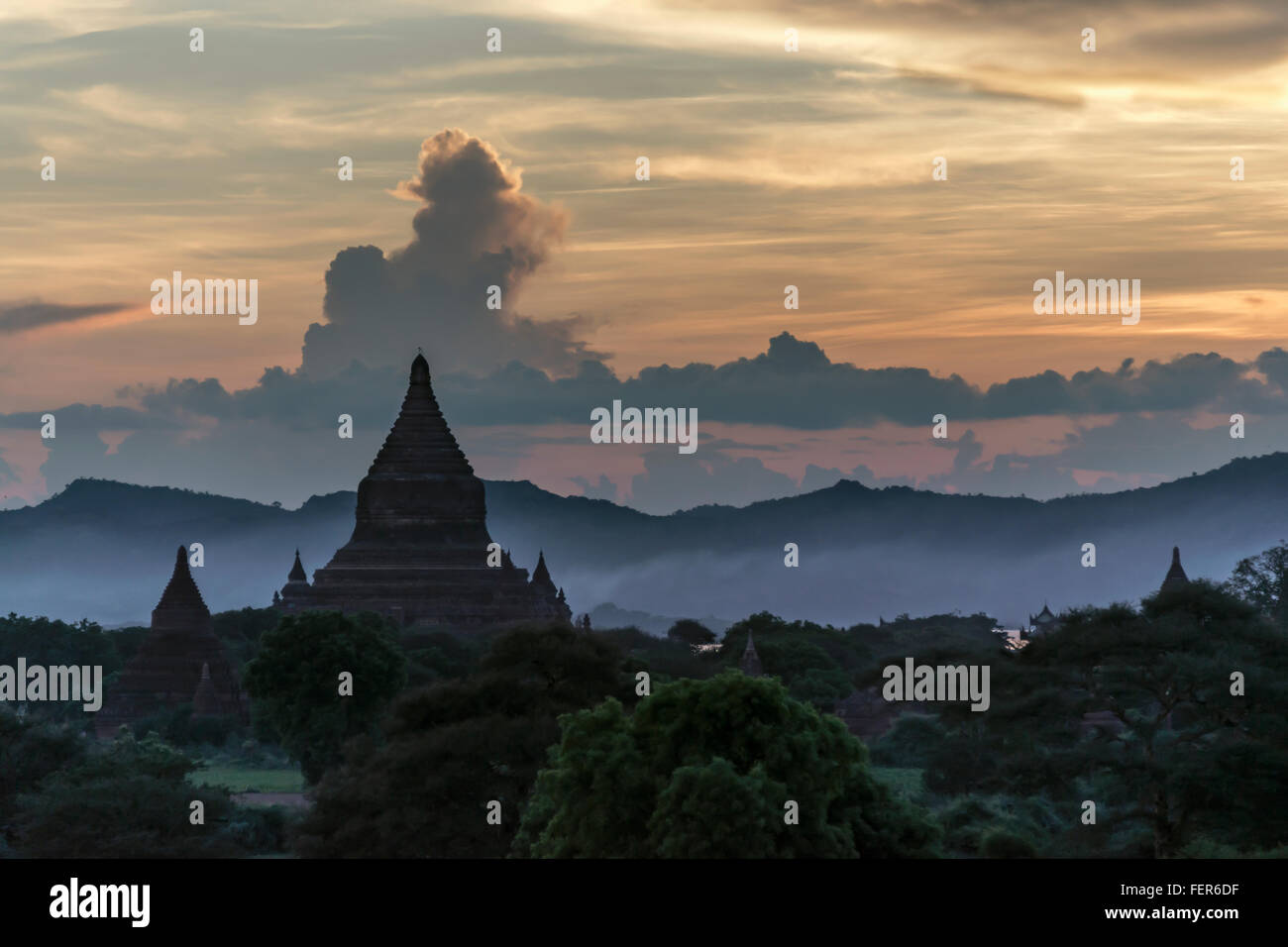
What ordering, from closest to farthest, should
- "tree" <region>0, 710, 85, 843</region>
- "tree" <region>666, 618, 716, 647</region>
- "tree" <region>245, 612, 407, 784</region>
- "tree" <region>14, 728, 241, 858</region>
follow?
"tree" <region>14, 728, 241, 858</region> → "tree" <region>0, 710, 85, 843</region> → "tree" <region>245, 612, 407, 784</region> → "tree" <region>666, 618, 716, 647</region>

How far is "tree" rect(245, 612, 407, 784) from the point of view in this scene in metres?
73.9

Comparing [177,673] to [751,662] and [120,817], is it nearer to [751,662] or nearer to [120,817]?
[751,662]

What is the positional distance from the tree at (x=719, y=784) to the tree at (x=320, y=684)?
34669mm

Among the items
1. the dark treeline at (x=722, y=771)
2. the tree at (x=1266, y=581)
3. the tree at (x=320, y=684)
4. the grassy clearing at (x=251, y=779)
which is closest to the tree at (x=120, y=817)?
the dark treeline at (x=722, y=771)

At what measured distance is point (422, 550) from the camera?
138500 millimetres

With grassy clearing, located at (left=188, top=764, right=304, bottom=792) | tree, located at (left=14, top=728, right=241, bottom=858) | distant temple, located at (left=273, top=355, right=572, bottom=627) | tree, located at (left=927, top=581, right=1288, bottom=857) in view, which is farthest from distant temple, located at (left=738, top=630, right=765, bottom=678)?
tree, located at (left=14, top=728, right=241, bottom=858)

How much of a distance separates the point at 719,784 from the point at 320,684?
134 ft

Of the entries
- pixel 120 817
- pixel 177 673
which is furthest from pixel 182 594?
pixel 120 817

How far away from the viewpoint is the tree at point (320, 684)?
73.9 metres

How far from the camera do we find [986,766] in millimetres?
74000

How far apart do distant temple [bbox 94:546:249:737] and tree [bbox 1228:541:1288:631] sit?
55083 millimetres

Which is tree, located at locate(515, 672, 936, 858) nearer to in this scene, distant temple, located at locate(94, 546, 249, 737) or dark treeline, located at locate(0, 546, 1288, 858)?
dark treeline, located at locate(0, 546, 1288, 858)

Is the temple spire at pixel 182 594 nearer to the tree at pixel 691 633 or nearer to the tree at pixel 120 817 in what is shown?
the tree at pixel 120 817

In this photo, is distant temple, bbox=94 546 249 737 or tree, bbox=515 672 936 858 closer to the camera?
tree, bbox=515 672 936 858
